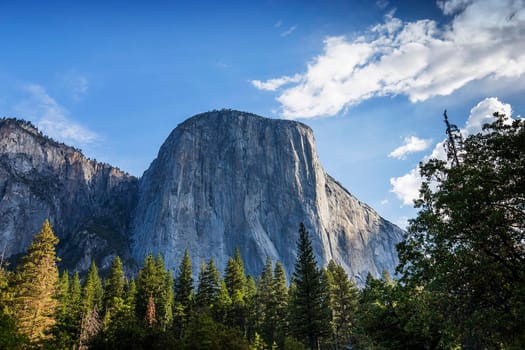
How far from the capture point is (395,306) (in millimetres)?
26797

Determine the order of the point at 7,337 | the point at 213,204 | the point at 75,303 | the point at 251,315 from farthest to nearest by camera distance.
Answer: the point at 213,204 → the point at 75,303 → the point at 251,315 → the point at 7,337

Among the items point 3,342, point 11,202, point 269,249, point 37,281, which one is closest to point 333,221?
point 269,249

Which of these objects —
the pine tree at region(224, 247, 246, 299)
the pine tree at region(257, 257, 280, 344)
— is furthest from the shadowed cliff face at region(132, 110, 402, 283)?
the pine tree at region(257, 257, 280, 344)

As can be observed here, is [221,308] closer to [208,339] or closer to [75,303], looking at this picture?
Answer: [75,303]

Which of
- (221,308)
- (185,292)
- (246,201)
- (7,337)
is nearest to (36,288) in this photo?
(7,337)

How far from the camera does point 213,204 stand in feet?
509

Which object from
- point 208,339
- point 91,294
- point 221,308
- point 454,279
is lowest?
point 208,339

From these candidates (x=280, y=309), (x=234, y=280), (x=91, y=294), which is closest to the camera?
(x=280, y=309)

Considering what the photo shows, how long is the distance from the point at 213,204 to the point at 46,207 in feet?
265

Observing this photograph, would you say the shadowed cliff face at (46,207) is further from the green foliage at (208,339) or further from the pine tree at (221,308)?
the green foliage at (208,339)

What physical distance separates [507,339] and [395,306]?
11225mm

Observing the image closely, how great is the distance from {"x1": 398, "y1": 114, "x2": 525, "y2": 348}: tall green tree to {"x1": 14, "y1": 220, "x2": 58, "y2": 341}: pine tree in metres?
28.5

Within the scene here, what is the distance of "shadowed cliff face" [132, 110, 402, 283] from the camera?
14500 centimetres

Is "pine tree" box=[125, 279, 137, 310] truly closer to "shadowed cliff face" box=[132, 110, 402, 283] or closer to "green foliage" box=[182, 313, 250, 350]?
"green foliage" box=[182, 313, 250, 350]
